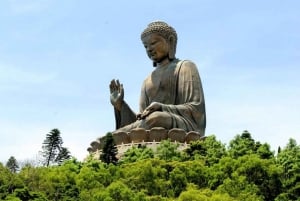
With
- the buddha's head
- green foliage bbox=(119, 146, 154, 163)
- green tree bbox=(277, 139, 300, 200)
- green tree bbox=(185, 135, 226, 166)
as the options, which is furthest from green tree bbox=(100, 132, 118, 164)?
the buddha's head

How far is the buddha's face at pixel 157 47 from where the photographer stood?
1104 inches

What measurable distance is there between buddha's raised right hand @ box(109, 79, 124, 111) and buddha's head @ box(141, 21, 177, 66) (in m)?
1.90

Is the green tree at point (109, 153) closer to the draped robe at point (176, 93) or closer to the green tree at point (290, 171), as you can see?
the draped robe at point (176, 93)

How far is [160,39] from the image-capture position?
28.1 metres

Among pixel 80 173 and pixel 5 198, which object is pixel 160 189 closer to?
pixel 80 173

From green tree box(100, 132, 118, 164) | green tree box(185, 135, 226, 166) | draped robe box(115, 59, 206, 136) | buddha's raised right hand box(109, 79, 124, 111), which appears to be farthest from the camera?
buddha's raised right hand box(109, 79, 124, 111)

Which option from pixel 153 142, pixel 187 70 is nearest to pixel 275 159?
pixel 153 142

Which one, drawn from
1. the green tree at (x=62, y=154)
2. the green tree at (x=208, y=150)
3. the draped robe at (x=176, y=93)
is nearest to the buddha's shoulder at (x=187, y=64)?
the draped robe at (x=176, y=93)

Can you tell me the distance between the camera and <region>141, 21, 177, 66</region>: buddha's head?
28031 millimetres

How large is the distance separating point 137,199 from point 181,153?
6.07 m

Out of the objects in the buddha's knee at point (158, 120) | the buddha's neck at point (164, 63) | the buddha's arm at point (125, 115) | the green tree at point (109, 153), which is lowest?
the green tree at point (109, 153)

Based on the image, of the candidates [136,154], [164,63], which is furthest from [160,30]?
[136,154]

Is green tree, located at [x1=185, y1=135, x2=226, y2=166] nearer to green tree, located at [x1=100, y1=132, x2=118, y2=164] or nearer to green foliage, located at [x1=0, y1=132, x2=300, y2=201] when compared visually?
green foliage, located at [x1=0, y1=132, x2=300, y2=201]

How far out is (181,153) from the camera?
2262 cm
